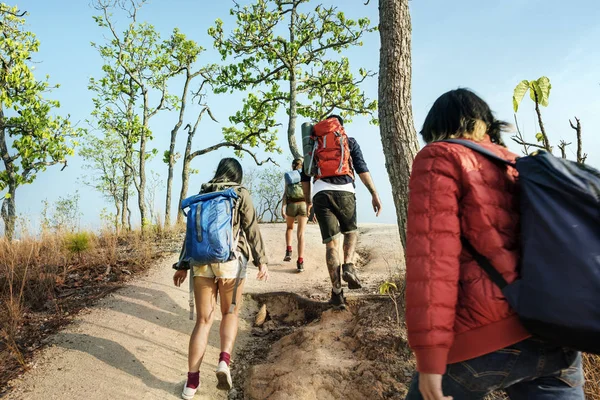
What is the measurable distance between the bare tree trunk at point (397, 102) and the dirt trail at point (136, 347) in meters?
1.87

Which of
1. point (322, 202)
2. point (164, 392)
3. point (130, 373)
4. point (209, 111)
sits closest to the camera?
point (164, 392)

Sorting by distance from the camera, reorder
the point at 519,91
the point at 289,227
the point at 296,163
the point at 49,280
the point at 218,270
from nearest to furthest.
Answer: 1. the point at 218,270
2. the point at 519,91
3. the point at 49,280
4. the point at 289,227
5. the point at 296,163

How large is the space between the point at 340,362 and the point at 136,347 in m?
2.47

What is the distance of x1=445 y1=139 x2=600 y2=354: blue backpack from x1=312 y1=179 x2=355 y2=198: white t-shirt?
155 inches

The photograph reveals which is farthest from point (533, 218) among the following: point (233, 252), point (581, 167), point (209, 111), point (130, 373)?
point (209, 111)

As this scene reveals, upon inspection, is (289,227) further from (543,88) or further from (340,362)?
(543,88)

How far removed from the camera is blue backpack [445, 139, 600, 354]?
1.29 meters

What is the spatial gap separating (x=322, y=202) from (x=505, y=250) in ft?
12.8

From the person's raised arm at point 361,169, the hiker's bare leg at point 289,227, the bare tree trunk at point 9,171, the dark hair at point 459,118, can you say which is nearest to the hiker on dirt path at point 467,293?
the dark hair at point 459,118

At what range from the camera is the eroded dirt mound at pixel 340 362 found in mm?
3633

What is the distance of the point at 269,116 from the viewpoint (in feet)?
64.6

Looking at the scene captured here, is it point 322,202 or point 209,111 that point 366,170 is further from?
point 209,111

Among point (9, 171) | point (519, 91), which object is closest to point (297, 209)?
point (519, 91)

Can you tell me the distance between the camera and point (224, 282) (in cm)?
405
